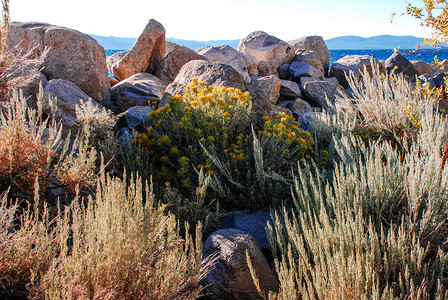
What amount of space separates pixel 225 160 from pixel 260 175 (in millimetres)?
547

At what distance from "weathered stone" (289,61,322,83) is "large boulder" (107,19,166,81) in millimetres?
4140

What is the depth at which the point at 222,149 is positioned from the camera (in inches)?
165

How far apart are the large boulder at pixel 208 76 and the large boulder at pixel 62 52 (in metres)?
1.59

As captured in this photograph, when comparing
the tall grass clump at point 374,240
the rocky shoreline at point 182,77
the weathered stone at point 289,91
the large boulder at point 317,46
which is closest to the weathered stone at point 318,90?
the rocky shoreline at point 182,77

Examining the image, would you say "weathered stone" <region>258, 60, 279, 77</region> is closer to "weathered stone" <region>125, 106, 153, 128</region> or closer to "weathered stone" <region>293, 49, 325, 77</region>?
"weathered stone" <region>293, 49, 325, 77</region>

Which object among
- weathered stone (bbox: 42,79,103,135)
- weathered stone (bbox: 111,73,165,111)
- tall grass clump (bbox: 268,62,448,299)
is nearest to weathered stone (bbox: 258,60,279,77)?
weathered stone (bbox: 111,73,165,111)

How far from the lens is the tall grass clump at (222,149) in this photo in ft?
12.1

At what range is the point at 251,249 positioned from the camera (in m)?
2.69

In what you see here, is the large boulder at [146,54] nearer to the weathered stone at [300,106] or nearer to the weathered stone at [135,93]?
the weathered stone at [135,93]

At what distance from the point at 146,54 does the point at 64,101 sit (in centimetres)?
416

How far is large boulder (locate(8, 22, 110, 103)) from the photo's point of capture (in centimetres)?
611

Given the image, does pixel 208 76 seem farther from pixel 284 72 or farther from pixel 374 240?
pixel 284 72

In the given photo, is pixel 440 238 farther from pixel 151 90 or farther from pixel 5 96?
pixel 151 90

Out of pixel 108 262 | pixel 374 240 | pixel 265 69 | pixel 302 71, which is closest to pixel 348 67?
pixel 302 71
